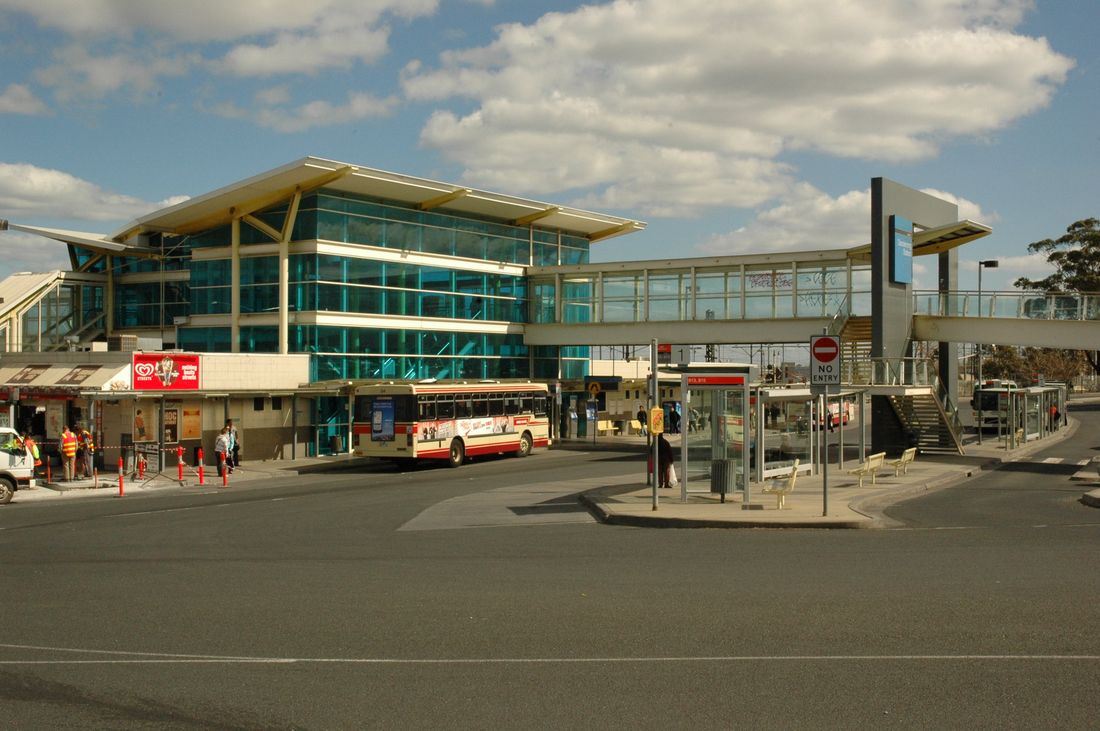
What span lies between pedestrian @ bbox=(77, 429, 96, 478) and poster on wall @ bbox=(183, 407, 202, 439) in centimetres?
305

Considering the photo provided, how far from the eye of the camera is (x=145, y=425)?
3431 centimetres

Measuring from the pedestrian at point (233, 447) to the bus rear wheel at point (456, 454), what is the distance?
712cm

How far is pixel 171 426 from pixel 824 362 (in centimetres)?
2346

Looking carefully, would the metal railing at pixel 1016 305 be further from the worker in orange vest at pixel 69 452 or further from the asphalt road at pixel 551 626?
the worker in orange vest at pixel 69 452

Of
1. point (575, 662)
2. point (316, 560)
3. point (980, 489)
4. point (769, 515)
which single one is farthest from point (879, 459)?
point (575, 662)

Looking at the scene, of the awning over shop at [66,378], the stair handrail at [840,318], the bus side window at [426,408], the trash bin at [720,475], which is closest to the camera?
the trash bin at [720,475]

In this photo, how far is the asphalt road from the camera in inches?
302

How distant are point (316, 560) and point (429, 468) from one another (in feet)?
68.6

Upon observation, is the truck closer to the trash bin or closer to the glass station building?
the glass station building

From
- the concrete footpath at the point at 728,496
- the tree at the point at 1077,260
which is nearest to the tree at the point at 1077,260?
the tree at the point at 1077,260

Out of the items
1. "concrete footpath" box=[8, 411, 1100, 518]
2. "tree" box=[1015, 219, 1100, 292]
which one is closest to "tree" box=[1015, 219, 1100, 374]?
"tree" box=[1015, 219, 1100, 292]

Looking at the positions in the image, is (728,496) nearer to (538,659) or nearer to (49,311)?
(538,659)

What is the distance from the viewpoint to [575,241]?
55312 millimetres

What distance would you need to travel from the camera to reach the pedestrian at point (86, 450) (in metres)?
31.3
